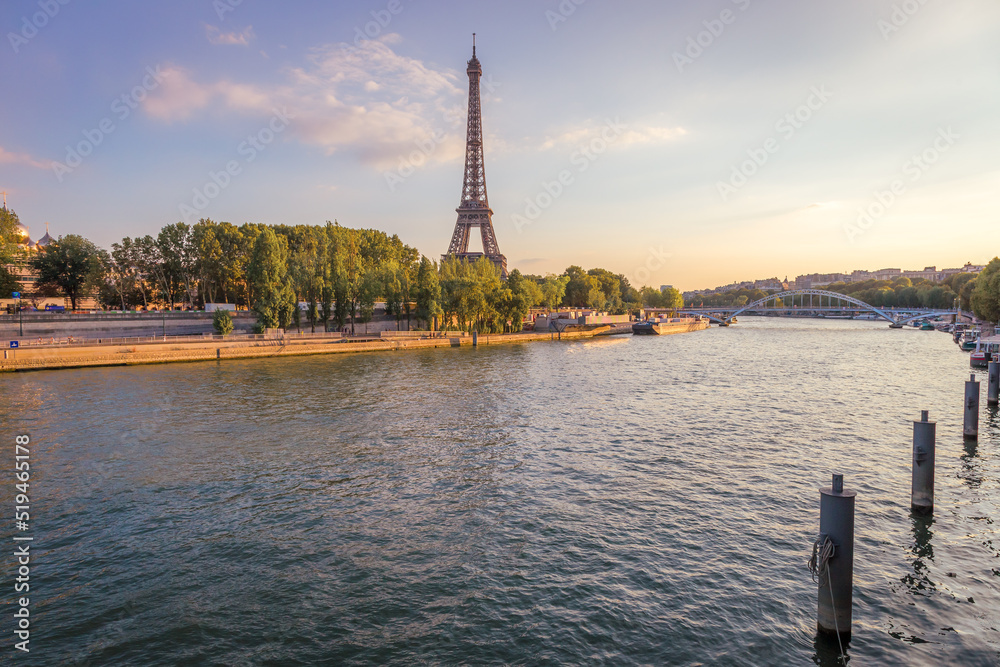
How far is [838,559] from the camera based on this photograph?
24.3 ft

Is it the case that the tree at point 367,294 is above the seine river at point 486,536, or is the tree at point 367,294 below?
above

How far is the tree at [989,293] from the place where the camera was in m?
59.1

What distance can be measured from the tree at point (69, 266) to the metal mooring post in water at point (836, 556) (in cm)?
8117

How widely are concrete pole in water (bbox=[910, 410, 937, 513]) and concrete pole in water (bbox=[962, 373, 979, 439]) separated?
8.88m

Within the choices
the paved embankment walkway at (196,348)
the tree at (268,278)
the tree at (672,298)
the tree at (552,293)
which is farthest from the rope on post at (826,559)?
the tree at (672,298)

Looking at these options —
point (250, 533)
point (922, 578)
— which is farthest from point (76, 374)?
point (922, 578)

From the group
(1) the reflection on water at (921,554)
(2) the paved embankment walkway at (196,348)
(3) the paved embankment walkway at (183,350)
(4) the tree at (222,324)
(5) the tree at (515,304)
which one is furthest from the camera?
(5) the tree at (515,304)

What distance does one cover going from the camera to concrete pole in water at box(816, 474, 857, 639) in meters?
7.38

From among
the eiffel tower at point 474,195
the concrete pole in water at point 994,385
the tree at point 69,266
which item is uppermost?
the eiffel tower at point 474,195

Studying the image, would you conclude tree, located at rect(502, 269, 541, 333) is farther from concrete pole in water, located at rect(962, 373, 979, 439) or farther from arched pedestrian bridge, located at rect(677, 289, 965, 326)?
arched pedestrian bridge, located at rect(677, 289, 965, 326)

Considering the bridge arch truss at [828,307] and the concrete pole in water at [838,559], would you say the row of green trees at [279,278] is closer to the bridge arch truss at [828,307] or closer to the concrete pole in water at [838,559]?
the concrete pole in water at [838,559]

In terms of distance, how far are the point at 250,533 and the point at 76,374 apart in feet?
110

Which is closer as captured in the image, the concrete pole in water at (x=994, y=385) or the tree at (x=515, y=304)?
the concrete pole in water at (x=994, y=385)

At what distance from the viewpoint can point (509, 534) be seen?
38.2 ft
